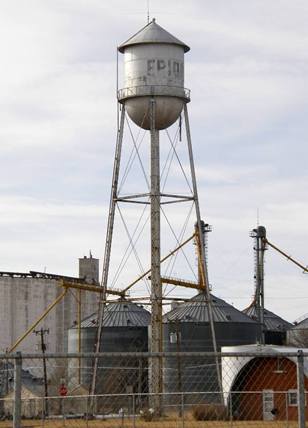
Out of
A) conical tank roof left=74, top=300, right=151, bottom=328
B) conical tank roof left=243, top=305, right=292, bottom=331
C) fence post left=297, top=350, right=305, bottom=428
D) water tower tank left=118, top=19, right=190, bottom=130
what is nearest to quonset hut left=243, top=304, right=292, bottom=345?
conical tank roof left=243, top=305, right=292, bottom=331

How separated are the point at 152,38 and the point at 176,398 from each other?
18.5m

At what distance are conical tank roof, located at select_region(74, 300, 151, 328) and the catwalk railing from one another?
3.84 m

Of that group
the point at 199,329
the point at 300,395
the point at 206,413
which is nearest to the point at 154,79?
the point at 199,329

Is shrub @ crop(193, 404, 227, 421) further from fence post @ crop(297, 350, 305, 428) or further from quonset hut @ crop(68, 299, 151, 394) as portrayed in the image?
quonset hut @ crop(68, 299, 151, 394)

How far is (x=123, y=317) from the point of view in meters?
78.8

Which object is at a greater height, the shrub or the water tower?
the water tower

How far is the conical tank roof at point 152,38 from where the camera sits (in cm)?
5728

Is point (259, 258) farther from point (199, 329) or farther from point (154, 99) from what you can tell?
point (154, 99)

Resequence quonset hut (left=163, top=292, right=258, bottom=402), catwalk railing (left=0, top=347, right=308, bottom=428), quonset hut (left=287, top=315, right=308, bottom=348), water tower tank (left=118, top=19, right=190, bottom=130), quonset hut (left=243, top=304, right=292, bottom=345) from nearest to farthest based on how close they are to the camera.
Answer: catwalk railing (left=0, top=347, right=308, bottom=428) < water tower tank (left=118, top=19, right=190, bottom=130) < quonset hut (left=163, top=292, right=258, bottom=402) < quonset hut (left=287, top=315, right=308, bottom=348) < quonset hut (left=243, top=304, right=292, bottom=345)

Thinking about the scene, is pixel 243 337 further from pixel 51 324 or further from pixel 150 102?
pixel 51 324

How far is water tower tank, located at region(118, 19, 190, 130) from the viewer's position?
57.2 meters

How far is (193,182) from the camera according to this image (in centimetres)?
5678

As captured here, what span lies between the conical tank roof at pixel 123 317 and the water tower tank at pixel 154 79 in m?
23.1

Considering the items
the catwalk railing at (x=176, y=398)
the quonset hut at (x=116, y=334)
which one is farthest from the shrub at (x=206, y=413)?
the quonset hut at (x=116, y=334)
